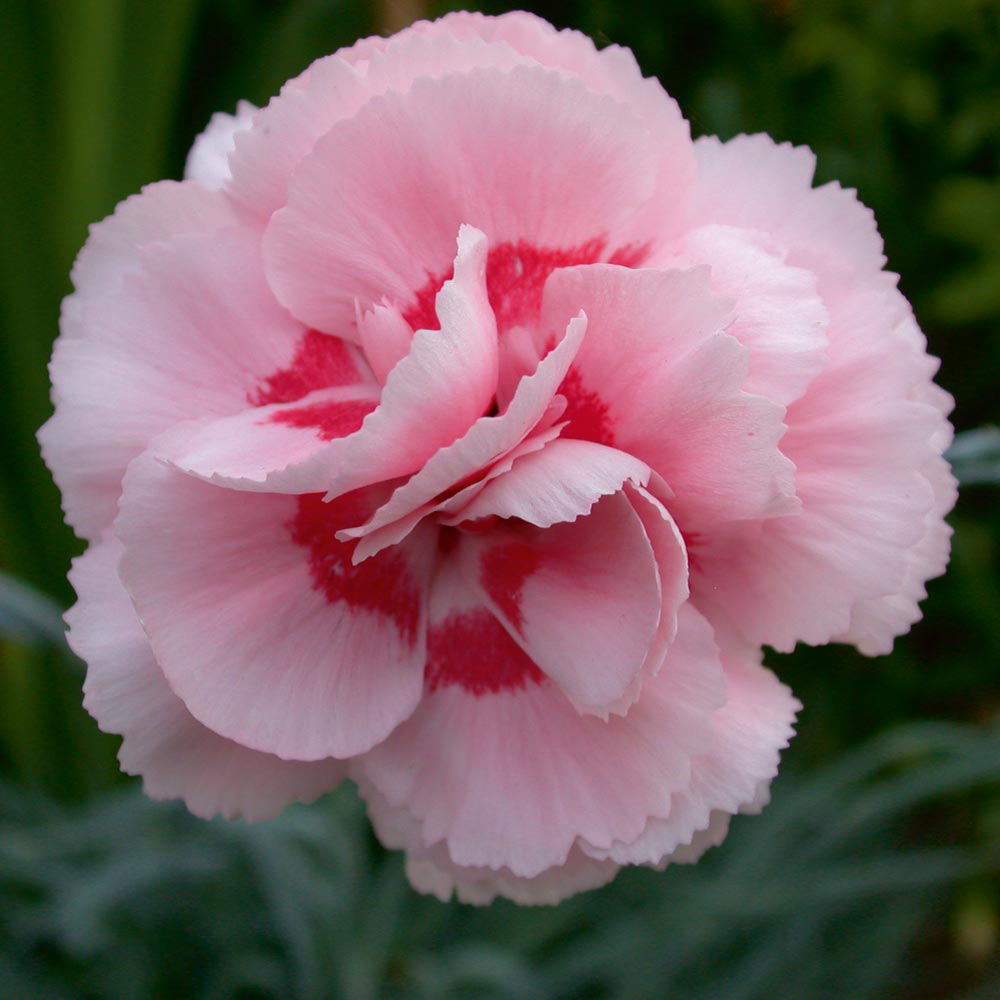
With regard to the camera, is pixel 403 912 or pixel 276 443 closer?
pixel 276 443

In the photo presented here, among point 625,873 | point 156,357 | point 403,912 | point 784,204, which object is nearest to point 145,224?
point 156,357

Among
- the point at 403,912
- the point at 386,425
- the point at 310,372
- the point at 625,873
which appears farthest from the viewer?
the point at 625,873

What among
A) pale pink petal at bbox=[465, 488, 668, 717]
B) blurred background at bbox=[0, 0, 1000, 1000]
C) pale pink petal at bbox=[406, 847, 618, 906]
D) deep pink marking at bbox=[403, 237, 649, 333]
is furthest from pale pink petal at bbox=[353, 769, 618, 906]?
blurred background at bbox=[0, 0, 1000, 1000]

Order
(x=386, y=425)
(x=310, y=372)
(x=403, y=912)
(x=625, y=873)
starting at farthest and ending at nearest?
1. (x=625, y=873)
2. (x=403, y=912)
3. (x=310, y=372)
4. (x=386, y=425)

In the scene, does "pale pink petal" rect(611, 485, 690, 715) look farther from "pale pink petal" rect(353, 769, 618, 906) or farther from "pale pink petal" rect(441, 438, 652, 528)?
"pale pink petal" rect(353, 769, 618, 906)

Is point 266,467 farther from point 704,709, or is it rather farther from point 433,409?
point 704,709

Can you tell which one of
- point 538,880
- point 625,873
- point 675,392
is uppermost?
point 675,392

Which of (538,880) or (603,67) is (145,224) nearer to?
(603,67)
